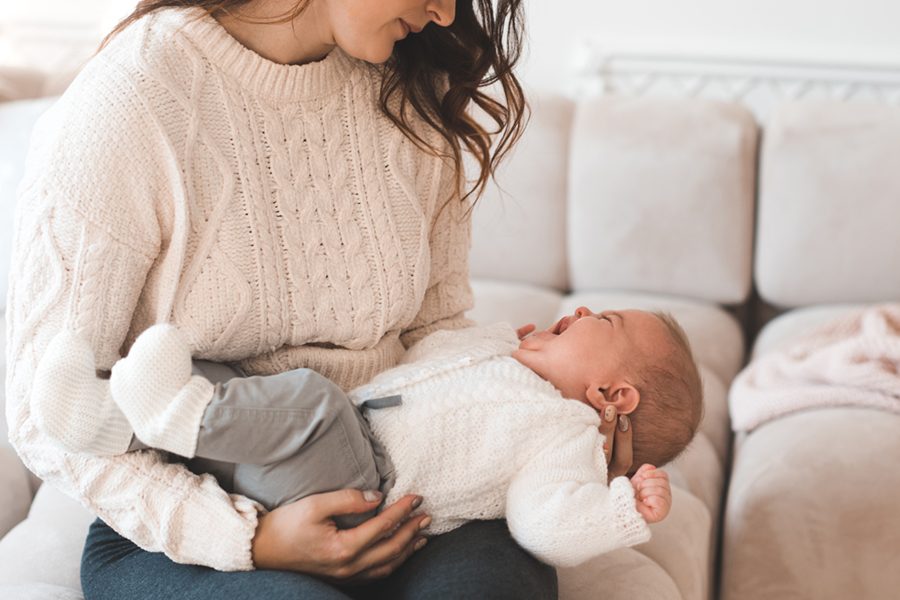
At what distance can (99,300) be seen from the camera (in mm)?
1214

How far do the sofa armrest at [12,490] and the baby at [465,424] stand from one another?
0.55 metres

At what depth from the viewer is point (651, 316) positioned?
1.45m

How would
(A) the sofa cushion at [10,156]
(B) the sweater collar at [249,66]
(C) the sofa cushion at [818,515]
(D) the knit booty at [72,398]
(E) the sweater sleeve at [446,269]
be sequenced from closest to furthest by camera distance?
(D) the knit booty at [72,398]
(B) the sweater collar at [249,66]
(E) the sweater sleeve at [446,269]
(C) the sofa cushion at [818,515]
(A) the sofa cushion at [10,156]

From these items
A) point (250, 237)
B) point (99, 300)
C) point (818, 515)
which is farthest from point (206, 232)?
point (818, 515)

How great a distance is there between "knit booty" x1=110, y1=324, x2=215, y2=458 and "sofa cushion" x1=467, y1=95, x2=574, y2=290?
5.21ft

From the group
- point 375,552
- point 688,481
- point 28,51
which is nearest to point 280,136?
point 375,552

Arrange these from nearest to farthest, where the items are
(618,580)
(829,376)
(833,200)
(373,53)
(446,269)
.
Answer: (373,53)
(618,580)
(446,269)
(829,376)
(833,200)

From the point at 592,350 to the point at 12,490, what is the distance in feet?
3.17

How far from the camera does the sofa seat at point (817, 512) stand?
68.4 inches

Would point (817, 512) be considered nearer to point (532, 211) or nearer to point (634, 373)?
point (634, 373)

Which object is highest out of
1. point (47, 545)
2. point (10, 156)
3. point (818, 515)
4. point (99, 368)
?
point (99, 368)

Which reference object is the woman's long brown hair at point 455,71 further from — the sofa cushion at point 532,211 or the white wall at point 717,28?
the white wall at point 717,28

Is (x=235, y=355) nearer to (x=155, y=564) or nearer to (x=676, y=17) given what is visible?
(x=155, y=564)

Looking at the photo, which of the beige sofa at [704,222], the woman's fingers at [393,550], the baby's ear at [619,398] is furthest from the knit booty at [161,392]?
the beige sofa at [704,222]
